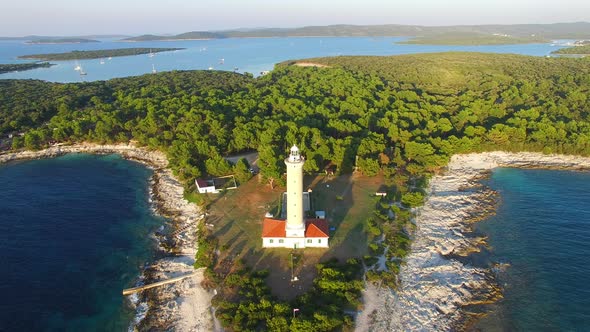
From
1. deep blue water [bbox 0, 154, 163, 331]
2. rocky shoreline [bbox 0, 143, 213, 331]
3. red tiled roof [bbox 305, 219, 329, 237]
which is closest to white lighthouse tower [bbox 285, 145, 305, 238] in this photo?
red tiled roof [bbox 305, 219, 329, 237]

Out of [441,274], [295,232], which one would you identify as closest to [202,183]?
[295,232]

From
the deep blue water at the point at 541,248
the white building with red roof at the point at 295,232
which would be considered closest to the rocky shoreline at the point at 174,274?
the white building with red roof at the point at 295,232

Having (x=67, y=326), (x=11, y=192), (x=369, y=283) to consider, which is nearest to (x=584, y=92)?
(x=369, y=283)

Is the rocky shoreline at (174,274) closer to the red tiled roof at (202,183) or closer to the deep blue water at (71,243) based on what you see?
the deep blue water at (71,243)

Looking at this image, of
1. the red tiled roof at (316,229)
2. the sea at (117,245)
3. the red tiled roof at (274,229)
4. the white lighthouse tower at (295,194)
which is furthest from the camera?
the red tiled roof at (274,229)

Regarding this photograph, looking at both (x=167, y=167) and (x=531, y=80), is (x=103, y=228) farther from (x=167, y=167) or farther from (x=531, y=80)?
(x=531, y=80)

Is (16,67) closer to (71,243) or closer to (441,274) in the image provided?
(71,243)

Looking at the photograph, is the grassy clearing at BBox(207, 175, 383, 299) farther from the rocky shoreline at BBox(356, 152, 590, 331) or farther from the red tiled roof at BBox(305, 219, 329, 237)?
the rocky shoreline at BBox(356, 152, 590, 331)
